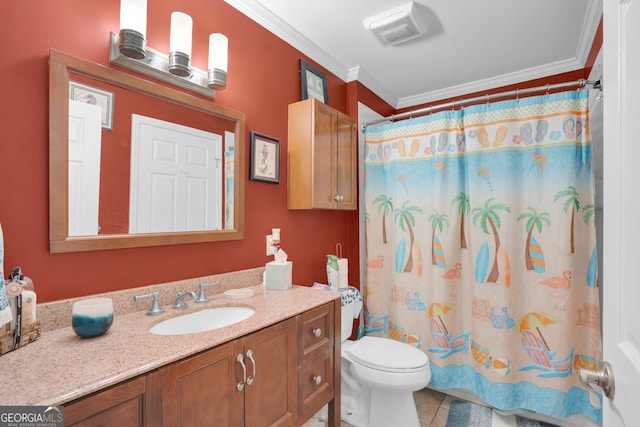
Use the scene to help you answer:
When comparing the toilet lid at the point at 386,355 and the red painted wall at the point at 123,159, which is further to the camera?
→ the toilet lid at the point at 386,355

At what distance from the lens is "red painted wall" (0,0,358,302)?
1.01 meters

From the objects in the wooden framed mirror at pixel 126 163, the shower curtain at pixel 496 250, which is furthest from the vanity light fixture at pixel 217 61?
the shower curtain at pixel 496 250

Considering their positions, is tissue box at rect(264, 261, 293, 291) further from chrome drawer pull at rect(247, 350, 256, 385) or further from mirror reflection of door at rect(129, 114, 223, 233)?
chrome drawer pull at rect(247, 350, 256, 385)

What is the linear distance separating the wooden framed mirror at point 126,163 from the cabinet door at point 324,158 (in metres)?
0.48

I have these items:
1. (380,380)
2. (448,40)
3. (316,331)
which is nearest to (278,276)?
(316,331)

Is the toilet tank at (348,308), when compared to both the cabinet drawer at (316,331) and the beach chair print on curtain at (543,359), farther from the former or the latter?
the beach chair print on curtain at (543,359)

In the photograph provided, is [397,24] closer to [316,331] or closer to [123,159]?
[123,159]

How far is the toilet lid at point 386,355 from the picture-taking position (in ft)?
5.70

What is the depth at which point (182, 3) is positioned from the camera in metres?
1.48

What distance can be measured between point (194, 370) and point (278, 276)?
0.77 m

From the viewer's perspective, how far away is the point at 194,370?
91 cm

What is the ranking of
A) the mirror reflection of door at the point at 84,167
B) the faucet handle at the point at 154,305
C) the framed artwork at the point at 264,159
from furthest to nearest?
the framed artwork at the point at 264,159
the faucet handle at the point at 154,305
the mirror reflection of door at the point at 84,167

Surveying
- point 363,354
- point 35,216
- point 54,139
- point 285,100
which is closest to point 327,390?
point 363,354
